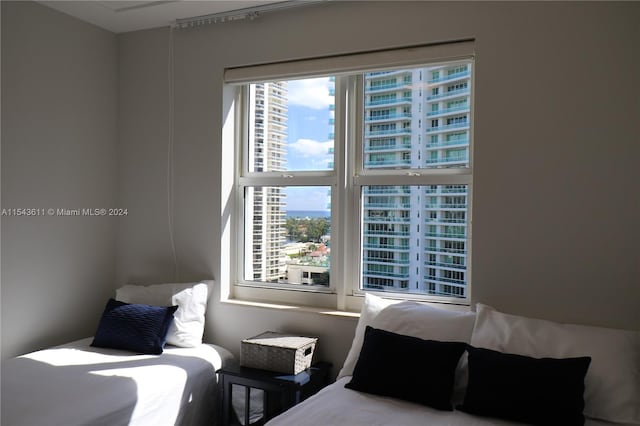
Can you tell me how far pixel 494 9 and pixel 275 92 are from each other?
1413 millimetres

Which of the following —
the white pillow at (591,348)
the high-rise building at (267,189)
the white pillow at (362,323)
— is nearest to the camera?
the white pillow at (591,348)

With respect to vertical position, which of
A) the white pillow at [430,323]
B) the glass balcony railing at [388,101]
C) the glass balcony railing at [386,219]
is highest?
the glass balcony railing at [388,101]

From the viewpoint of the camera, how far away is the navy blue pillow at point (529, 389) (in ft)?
5.82

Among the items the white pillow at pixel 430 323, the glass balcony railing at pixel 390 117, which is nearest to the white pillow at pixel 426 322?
the white pillow at pixel 430 323

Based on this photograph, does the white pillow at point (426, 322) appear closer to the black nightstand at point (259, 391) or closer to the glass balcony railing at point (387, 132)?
the black nightstand at point (259, 391)

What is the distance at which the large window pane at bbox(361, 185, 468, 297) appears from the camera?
8.73ft

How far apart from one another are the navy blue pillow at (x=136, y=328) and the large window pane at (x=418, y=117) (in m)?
1.52

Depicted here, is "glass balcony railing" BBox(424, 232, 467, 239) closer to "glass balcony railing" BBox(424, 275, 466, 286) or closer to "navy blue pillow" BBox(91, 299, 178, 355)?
"glass balcony railing" BBox(424, 275, 466, 286)

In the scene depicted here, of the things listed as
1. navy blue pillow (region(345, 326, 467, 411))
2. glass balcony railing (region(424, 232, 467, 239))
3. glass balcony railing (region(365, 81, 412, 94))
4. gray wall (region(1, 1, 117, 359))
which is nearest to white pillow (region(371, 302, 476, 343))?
navy blue pillow (region(345, 326, 467, 411))

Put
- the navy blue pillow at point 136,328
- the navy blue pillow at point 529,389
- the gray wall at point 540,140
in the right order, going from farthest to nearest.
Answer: the navy blue pillow at point 136,328 → the gray wall at point 540,140 → the navy blue pillow at point 529,389

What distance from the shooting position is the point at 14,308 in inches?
112

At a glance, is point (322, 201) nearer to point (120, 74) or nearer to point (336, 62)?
point (336, 62)

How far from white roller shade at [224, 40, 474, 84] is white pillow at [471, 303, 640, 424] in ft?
4.39

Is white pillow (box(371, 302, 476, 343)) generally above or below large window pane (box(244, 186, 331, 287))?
below
